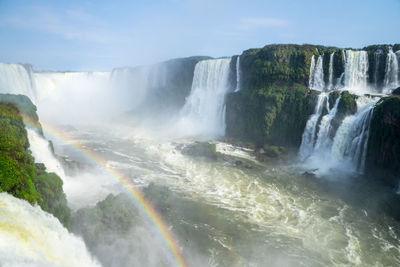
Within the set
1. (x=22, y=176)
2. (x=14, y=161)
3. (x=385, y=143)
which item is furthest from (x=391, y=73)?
(x=14, y=161)

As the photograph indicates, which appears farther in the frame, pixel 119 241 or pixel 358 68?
pixel 358 68

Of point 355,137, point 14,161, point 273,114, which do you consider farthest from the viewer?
point 273,114

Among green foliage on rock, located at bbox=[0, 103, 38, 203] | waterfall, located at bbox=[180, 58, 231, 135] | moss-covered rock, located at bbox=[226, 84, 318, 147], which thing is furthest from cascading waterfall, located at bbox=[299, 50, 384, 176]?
green foliage on rock, located at bbox=[0, 103, 38, 203]

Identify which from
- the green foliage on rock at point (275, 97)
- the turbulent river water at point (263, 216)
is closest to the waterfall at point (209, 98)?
→ the green foliage on rock at point (275, 97)

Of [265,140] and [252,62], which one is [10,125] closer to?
[265,140]

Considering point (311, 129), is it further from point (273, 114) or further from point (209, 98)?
point (209, 98)

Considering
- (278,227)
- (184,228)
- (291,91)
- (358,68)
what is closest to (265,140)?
(291,91)
